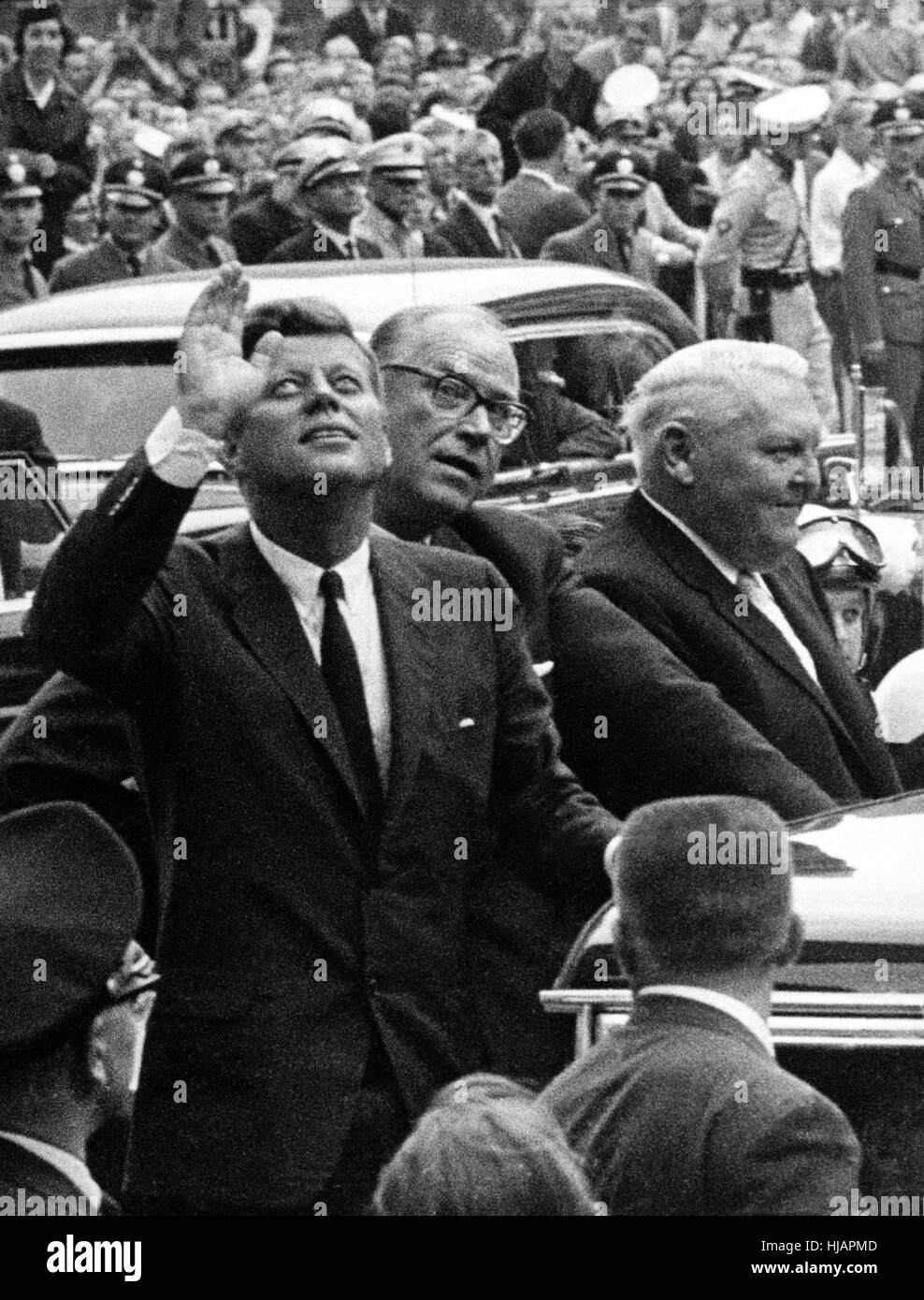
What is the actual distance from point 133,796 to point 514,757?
499mm

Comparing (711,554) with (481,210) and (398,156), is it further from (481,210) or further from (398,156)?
(481,210)

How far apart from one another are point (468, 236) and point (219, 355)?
7.44 m

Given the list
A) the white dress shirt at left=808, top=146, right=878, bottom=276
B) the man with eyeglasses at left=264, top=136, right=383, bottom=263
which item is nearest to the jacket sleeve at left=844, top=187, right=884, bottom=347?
the white dress shirt at left=808, top=146, right=878, bottom=276

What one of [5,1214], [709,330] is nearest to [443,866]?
[5,1214]

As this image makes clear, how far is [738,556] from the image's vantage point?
466 centimetres

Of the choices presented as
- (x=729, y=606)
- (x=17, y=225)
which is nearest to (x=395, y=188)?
(x=17, y=225)

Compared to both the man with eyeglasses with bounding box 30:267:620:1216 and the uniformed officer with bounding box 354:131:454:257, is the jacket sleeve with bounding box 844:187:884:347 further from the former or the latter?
the man with eyeglasses with bounding box 30:267:620:1216

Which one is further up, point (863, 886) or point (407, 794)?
point (407, 794)

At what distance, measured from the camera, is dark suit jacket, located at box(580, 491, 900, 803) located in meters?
4.57

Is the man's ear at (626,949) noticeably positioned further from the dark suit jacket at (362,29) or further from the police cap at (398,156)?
the dark suit jacket at (362,29)

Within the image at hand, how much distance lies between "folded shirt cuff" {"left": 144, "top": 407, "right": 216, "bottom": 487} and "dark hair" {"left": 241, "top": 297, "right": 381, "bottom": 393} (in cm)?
35

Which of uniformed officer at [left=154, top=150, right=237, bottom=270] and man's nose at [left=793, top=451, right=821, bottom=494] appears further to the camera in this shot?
uniformed officer at [left=154, top=150, right=237, bottom=270]

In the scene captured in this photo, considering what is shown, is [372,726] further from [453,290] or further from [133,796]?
[453,290]
